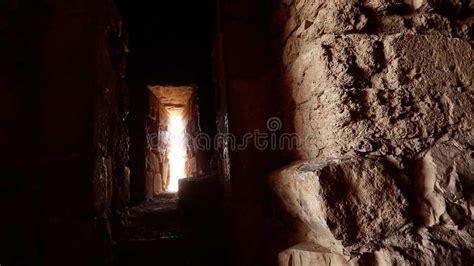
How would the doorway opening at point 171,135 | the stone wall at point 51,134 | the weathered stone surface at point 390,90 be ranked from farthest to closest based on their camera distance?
the doorway opening at point 171,135 → the stone wall at point 51,134 → the weathered stone surface at point 390,90

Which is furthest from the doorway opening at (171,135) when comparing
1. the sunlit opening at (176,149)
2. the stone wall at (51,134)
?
the stone wall at (51,134)

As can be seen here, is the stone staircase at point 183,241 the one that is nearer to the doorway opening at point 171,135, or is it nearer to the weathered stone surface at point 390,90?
the weathered stone surface at point 390,90

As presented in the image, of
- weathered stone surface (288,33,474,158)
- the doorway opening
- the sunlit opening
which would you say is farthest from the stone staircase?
the sunlit opening

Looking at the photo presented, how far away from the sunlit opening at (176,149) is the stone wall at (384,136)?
5781 mm

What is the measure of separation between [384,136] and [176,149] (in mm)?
6609

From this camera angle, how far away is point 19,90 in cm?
171

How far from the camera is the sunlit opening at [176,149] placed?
712cm

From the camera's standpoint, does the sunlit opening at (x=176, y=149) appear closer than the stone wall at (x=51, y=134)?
No

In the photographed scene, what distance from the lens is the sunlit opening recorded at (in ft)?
23.4

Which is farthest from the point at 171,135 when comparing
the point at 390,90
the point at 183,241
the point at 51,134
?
the point at 390,90

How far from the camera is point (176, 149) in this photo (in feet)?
24.6

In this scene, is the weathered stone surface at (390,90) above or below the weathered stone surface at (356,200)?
above

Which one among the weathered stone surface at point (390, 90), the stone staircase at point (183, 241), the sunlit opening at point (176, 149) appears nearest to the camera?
the weathered stone surface at point (390, 90)

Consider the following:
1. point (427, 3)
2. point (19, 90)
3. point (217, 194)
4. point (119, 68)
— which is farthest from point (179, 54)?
point (427, 3)
